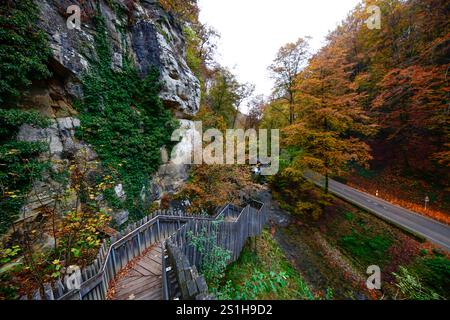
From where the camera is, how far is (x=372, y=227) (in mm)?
9781

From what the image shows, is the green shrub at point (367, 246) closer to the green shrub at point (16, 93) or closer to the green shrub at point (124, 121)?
the green shrub at point (124, 121)

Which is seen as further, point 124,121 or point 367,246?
point 367,246

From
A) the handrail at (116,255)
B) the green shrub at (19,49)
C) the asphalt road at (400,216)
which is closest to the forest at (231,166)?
the green shrub at (19,49)

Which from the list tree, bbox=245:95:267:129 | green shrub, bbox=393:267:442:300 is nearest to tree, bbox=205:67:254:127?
tree, bbox=245:95:267:129

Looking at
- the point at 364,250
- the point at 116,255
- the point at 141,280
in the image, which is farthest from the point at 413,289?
the point at 116,255

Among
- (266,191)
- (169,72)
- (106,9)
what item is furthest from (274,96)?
(106,9)

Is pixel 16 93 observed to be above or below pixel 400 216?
above

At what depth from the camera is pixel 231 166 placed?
10336 millimetres

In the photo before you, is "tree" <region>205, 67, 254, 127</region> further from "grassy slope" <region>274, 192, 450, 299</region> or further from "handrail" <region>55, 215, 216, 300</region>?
"handrail" <region>55, 215, 216, 300</region>

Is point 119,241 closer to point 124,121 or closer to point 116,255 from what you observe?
point 116,255

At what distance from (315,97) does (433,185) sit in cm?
1144

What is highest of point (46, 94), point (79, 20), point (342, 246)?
point (79, 20)

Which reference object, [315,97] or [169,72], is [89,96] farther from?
[315,97]

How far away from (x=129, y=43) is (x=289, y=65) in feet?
39.9
